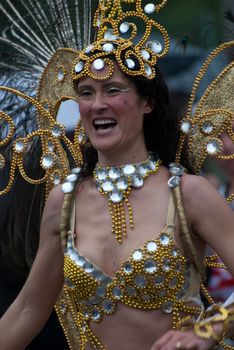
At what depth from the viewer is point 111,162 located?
3512 millimetres

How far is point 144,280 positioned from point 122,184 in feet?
1.06

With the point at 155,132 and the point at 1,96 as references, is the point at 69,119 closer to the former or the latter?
the point at 1,96

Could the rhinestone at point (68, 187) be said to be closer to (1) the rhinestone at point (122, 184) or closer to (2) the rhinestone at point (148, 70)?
(1) the rhinestone at point (122, 184)

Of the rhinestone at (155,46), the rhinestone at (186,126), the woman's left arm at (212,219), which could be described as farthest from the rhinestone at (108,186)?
the rhinestone at (155,46)

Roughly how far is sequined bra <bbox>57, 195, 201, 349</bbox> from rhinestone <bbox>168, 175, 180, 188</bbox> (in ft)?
0.17

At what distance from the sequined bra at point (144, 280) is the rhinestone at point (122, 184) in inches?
6.5

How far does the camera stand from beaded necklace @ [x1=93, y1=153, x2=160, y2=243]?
3475mm

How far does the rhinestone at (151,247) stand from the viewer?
336 centimetres

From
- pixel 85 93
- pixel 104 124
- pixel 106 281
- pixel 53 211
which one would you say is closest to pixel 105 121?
pixel 104 124

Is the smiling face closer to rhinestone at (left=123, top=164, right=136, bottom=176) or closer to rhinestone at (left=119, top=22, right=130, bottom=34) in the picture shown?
rhinestone at (left=123, top=164, right=136, bottom=176)

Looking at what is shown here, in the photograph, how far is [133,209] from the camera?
11.4 ft

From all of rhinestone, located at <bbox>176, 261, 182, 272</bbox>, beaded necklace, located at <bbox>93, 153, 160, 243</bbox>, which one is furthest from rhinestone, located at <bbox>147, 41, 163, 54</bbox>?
rhinestone, located at <bbox>176, 261, 182, 272</bbox>

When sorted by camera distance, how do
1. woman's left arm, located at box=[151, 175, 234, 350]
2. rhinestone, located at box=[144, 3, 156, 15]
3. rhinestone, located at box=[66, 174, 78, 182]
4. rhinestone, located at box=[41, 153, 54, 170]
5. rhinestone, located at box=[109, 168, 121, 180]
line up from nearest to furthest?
woman's left arm, located at box=[151, 175, 234, 350] < rhinestone, located at box=[109, 168, 121, 180] < rhinestone, located at box=[66, 174, 78, 182] < rhinestone, located at box=[144, 3, 156, 15] < rhinestone, located at box=[41, 153, 54, 170]

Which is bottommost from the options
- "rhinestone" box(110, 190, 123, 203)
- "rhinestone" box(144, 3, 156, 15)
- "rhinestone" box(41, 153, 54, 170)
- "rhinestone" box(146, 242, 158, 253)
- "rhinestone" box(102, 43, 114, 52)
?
"rhinestone" box(146, 242, 158, 253)
